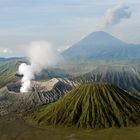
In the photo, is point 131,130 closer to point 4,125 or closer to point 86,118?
point 86,118

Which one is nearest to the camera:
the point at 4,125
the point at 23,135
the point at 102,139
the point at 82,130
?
the point at 102,139

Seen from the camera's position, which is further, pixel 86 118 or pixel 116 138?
pixel 86 118

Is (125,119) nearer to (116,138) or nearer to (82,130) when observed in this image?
(82,130)

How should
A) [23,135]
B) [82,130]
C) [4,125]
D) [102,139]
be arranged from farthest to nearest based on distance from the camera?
[4,125] < [82,130] < [23,135] < [102,139]

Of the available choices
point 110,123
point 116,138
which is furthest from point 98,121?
point 116,138

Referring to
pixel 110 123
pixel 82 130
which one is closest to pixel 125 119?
pixel 110 123

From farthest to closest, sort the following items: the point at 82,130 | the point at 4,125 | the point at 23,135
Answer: the point at 4,125, the point at 82,130, the point at 23,135

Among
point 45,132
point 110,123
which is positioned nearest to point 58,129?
point 45,132

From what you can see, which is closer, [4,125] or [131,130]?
[131,130]

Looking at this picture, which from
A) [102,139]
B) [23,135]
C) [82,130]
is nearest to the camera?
[102,139]
